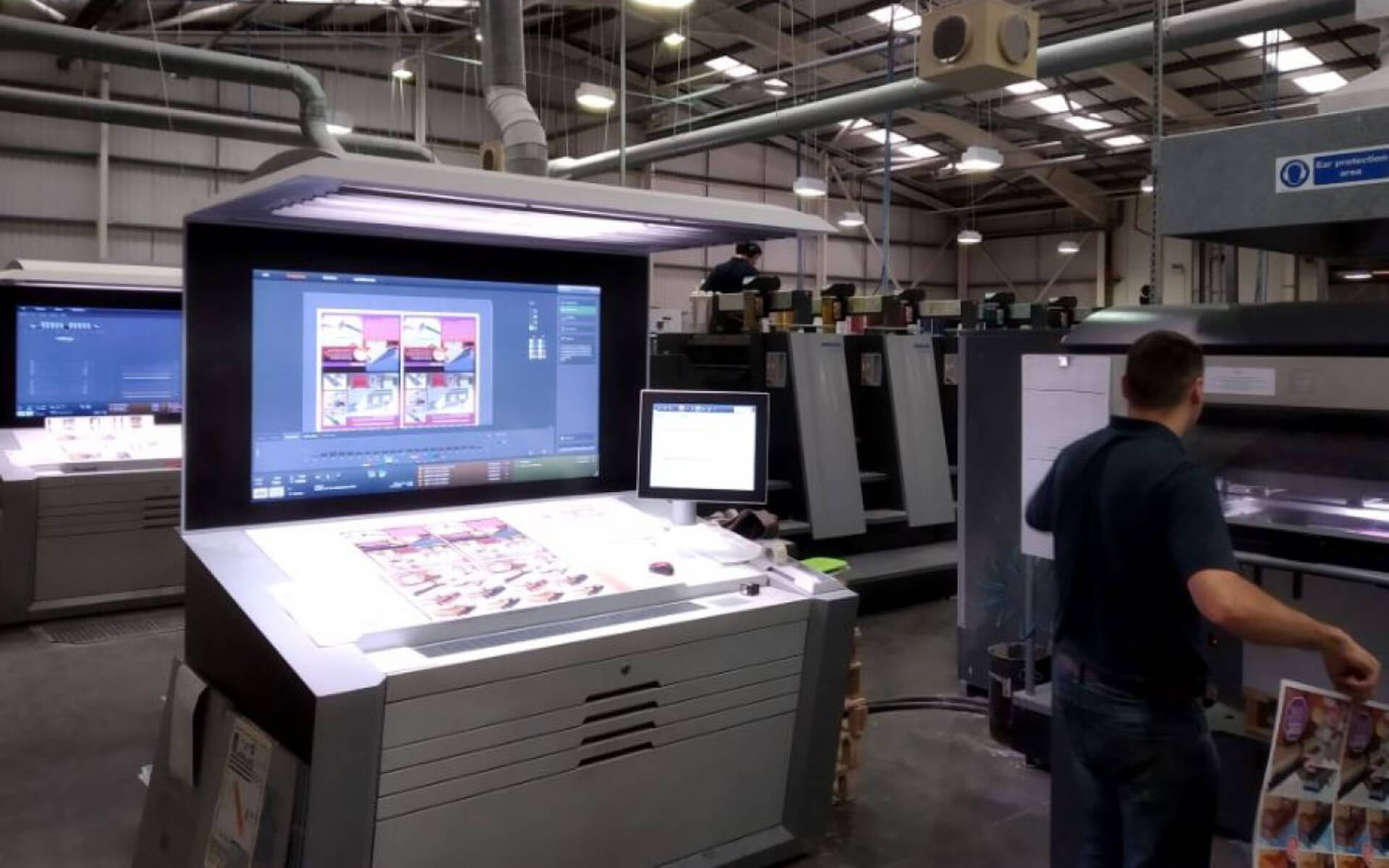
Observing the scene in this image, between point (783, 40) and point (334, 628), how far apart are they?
34.1 feet

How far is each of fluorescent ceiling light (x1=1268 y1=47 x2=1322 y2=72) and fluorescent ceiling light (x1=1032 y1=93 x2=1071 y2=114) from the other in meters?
2.34

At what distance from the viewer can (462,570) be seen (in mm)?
2180

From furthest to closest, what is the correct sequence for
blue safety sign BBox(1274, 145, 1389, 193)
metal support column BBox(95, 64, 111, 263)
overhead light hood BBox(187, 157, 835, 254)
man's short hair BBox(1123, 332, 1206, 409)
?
metal support column BBox(95, 64, 111, 263)
man's short hair BBox(1123, 332, 1206, 409)
overhead light hood BBox(187, 157, 835, 254)
blue safety sign BBox(1274, 145, 1389, 193)

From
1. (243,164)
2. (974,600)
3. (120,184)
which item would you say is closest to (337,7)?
(243,164)

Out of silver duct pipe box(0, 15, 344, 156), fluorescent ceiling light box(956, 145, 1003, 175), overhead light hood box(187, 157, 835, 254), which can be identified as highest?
fluorescent ceiling light box(956, 145, 1003, 175)

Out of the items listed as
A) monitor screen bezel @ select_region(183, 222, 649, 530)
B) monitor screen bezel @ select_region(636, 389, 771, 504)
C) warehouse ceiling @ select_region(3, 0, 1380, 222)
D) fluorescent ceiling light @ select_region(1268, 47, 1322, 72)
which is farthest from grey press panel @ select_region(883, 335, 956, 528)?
fluorescent ceiling light @ select_region(1268, 47, 1322, 72)

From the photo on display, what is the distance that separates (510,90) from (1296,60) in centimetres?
1055

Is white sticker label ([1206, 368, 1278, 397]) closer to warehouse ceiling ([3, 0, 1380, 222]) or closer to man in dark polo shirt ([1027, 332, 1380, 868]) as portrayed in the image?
man in dark polo shirt ([1027, 332, 1380, 868])

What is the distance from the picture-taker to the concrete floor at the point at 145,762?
9.52 feet

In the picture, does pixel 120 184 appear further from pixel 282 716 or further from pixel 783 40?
pixel 282 716

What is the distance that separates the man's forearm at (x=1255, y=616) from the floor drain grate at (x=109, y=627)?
4787mm

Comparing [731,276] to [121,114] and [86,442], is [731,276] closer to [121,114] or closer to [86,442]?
[86,442]

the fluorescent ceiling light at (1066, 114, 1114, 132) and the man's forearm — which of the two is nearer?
the man's forearm

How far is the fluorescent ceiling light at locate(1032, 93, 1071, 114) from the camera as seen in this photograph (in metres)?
12.2
